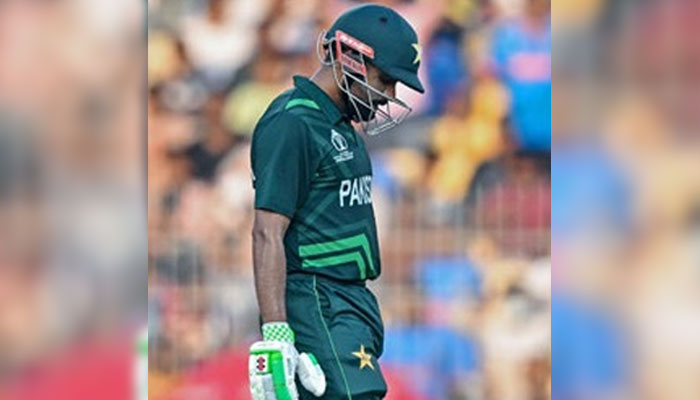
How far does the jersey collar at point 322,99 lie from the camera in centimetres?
534

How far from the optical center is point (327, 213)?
5.27 metres

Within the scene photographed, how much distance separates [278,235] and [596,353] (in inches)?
65.4

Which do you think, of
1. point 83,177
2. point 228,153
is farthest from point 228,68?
point 83,177

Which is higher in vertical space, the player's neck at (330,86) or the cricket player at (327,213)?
the player's neck at (330,86)

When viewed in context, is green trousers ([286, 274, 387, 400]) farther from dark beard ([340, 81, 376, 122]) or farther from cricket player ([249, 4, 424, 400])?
dark beard ([340, 81, 376, 122])

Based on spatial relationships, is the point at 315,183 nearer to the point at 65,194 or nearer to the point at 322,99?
the point at 322,99

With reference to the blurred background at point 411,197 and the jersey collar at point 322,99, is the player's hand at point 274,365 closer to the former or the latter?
the jersey collar at point 322,99

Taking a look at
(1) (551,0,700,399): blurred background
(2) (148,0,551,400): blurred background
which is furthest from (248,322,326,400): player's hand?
(2) (148,0,551,400): blurred background

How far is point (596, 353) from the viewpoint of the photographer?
368 centimetres

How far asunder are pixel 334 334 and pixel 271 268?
0.37 m

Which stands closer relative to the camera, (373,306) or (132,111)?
(132,111)

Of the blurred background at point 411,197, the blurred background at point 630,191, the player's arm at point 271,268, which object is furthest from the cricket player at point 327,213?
the blurred background at point 411,197

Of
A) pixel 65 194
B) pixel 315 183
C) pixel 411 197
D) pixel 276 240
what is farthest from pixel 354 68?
pixel 411 197

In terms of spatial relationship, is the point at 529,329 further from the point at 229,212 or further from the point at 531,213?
the point at 229,212
